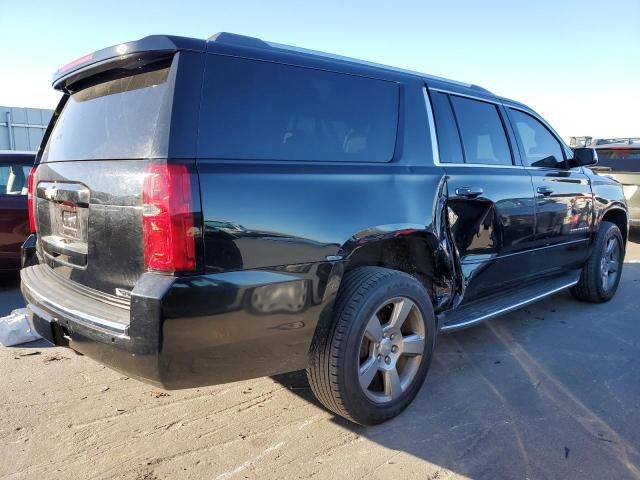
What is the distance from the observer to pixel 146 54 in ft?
7.45

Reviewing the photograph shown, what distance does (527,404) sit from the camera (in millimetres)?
3137

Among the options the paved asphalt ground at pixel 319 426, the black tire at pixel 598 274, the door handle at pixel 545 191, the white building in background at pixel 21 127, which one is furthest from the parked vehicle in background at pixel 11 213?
the white building in background at pixel 21 127

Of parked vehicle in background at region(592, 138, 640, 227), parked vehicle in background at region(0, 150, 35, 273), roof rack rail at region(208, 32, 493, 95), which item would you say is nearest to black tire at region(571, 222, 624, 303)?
roof rack rail at region(208, 32, 493, 95)

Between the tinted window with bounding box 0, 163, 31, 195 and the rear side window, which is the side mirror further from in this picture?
the tinted window with bounding box 0, 163, 31, 195

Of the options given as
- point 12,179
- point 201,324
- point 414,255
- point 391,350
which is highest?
point 12,179

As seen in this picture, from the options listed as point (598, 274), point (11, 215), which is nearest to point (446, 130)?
point (598, 274)

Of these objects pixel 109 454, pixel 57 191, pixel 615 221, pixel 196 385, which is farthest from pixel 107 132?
pixel 615 221

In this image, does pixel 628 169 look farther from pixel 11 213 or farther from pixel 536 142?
pixel 11 213

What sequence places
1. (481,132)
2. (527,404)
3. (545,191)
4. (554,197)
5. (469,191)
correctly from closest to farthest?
(527,404)
(469,191)
(481,132)
(545,191)
(554,197)

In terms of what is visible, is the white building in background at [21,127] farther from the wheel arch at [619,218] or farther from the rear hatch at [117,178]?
the wheel arch at [619,218]

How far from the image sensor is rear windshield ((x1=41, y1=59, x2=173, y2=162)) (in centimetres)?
220

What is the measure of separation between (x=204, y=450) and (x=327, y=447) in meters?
0.63

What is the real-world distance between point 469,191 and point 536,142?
1454mm

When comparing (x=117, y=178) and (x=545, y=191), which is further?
(x=545, y=191)
